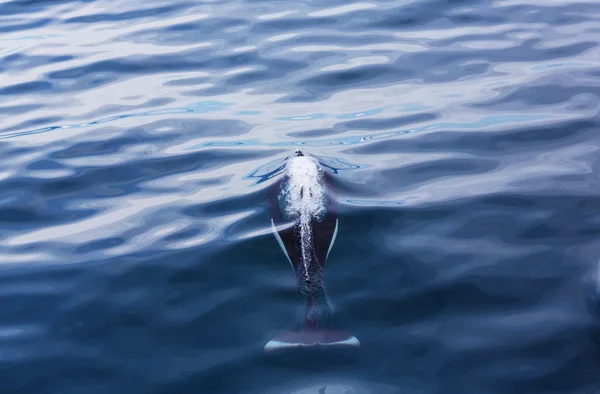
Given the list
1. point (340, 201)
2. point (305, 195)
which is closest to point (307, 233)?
point (305, 195)

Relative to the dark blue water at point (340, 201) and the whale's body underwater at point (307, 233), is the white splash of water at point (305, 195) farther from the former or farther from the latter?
the dark blue water at point (340, 201)

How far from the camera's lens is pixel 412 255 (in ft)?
22.9

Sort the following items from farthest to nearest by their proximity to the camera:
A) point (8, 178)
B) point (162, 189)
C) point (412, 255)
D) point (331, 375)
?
point (8, 178)
point (162, 189)
point (412, 255)
point (331, 375)

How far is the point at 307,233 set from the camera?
695cm

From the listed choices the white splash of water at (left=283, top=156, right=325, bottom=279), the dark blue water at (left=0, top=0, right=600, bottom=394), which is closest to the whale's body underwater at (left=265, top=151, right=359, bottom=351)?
the white splash of water at (left=283, top=156, right=325, bottom=279)

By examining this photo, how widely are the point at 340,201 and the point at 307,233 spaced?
3.50ft

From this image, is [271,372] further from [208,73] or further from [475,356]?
[208,73]

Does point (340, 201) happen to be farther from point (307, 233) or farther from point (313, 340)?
point (313, 340)

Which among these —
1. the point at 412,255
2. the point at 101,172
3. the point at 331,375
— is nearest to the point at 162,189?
the point at 101,172

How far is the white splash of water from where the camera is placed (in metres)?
6.92

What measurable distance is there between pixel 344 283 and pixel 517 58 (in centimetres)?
712

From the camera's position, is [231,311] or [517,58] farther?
[517,58]

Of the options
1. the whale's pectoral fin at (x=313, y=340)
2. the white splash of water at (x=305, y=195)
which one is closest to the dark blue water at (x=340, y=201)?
the whale's pectoral fin at (x=313, y=340)

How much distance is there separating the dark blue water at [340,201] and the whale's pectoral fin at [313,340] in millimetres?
93
